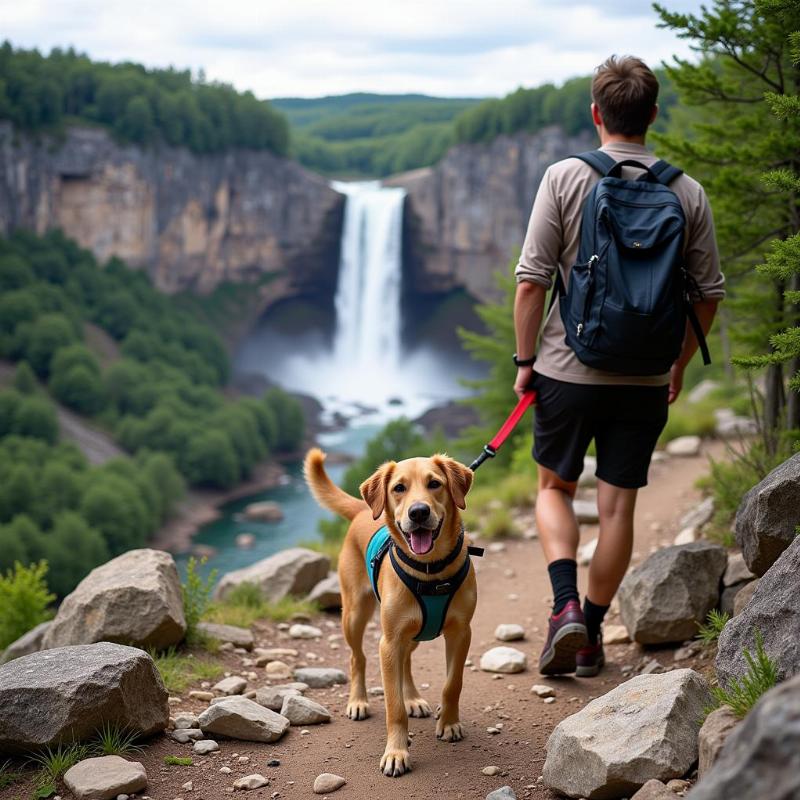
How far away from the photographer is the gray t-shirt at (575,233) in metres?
4.22

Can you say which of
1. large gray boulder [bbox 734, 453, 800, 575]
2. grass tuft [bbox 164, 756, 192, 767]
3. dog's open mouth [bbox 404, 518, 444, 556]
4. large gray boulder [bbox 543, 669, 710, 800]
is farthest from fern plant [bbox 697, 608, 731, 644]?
grass tuft [bbox 164, 756, 192, 767]

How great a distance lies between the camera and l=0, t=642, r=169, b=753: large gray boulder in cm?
374

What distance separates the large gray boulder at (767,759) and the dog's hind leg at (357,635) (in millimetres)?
2733

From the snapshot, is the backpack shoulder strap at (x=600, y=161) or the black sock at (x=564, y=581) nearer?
the backpack shoulder strap at (x=600, y=161)

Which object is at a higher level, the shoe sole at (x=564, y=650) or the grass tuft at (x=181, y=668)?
the shoe sole at (x=564, y=650)

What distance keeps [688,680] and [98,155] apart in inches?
2498

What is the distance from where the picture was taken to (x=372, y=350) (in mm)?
66688

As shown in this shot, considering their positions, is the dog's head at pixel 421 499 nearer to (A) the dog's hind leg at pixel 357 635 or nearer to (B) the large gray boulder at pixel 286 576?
(A) the dog's hind leg at pixel 357 635

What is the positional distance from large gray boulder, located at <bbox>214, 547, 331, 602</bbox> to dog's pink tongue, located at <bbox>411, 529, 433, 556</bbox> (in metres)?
3.44

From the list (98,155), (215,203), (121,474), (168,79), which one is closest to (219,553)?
(121,474)

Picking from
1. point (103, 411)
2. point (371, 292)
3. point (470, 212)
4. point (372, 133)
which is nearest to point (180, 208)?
point (371, 292)

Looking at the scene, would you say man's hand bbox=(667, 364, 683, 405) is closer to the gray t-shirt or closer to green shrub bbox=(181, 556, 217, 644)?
the gray t-shirt

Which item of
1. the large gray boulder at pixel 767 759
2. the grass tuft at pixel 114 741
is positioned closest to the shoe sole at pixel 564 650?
the grass tuft at pixel 114 741

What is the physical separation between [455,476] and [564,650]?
44.5 inches
